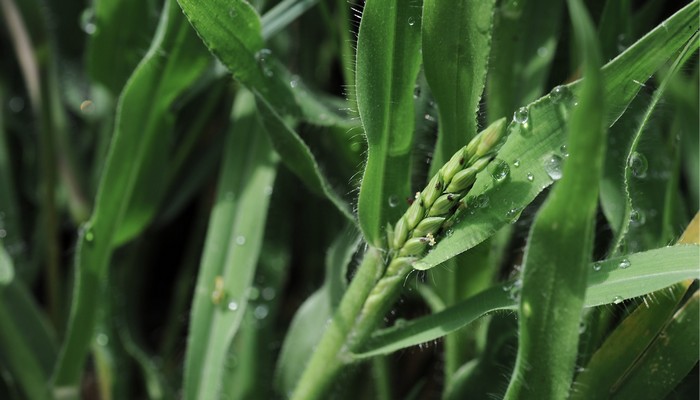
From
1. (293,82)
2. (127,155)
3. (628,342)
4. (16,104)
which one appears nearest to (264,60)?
(293,82)

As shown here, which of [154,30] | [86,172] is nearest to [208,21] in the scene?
[154,30]

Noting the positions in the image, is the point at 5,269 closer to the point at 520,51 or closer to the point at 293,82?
the point at 293,82

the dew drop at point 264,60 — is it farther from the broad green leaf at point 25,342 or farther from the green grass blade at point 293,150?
the broad green leaf at point 25,342

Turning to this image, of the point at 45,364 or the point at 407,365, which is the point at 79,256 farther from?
the point at 407,365

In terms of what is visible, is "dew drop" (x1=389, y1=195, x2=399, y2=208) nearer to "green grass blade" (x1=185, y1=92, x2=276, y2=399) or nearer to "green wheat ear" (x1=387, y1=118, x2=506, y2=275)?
"green wheat ear" (x1=387, y1=118, x2=506, y2=275)

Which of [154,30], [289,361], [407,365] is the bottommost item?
[407,365]

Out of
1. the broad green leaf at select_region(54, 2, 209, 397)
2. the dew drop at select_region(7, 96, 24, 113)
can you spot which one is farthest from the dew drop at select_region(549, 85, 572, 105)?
the dew drop at select_region(7, 96, 24, 113)
